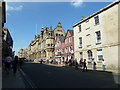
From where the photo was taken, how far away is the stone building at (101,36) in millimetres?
21891

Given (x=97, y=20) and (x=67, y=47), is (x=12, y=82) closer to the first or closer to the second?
(x=97, y=20)

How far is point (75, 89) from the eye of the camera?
7828mm

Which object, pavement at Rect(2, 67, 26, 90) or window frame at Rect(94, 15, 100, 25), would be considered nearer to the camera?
pavement at Rect(2, 67, 26, 90)

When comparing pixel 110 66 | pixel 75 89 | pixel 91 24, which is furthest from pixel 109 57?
pixel 75 89

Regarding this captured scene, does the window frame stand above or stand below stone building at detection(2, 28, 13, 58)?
above

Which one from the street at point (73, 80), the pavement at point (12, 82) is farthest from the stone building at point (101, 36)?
the pavement at point (12, 82)

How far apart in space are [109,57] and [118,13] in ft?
A: 20.9

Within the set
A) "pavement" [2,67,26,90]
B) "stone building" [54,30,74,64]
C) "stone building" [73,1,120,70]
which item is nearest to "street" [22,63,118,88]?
"pavement" [2,67,26,90]

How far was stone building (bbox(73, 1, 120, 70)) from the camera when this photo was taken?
2189 centimetres

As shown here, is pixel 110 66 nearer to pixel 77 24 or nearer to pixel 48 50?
pixel 77 24

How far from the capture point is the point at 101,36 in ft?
81.5

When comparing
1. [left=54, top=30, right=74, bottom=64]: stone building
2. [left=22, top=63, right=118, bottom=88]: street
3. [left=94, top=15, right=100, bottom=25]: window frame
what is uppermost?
[left=94, top=15, right=100, bottom=25]: window frame

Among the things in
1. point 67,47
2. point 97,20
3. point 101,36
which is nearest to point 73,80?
point 101,36

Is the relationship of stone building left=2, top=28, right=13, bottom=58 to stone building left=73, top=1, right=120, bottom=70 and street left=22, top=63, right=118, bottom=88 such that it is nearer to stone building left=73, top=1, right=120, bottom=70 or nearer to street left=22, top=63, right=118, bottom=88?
stone building left=73, top=1, right=120, bottom=70
